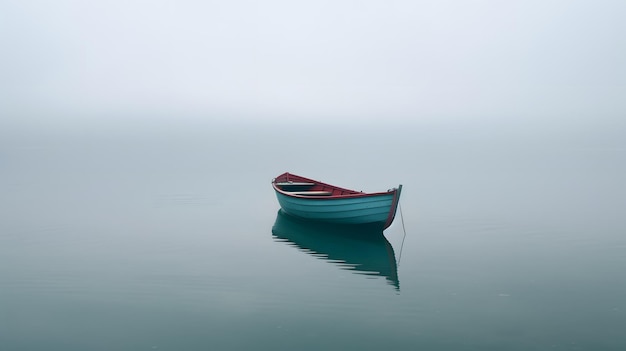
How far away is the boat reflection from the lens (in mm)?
18547

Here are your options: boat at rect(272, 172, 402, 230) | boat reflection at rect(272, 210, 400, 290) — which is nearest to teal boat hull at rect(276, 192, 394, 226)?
boat at rect(272, 172, 402, 230)

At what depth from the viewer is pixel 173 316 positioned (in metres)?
13.3

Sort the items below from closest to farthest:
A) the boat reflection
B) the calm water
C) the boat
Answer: the calm water < the boat reflection < the boat

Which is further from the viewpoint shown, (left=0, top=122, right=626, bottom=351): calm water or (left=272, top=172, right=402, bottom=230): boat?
(left=272, top=172, right=402, bottom=230): boat

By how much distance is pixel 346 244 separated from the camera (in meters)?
22.5

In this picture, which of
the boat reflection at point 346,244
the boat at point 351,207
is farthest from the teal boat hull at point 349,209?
the boat reflection at point 346,244

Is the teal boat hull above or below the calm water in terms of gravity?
above

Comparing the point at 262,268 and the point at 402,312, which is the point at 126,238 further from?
the point at 402,312

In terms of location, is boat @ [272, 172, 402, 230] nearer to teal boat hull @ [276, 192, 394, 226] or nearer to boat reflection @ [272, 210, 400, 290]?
teal boat hull @ [276, 192, 394, 226]

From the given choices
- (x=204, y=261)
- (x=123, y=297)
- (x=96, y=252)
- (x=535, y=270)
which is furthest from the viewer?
(x=96, y=252)

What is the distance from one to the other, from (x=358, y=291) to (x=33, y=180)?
53.8 metres

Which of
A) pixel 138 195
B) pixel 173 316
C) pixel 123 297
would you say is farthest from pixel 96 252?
pixel 138 195

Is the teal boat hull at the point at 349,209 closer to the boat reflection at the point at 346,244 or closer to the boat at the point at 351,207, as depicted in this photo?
the boat at the point at 351,207

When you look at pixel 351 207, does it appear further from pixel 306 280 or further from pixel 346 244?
pixel 306 280
